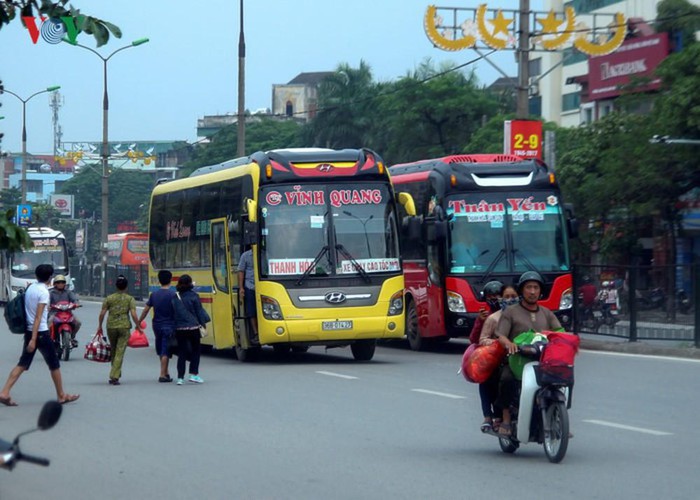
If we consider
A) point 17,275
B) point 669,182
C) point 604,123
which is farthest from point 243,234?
point 17,275

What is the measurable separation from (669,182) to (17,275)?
2505cm

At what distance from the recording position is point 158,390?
56.6 feet

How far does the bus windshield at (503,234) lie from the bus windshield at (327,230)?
7.14 feet

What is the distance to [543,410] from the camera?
1014 centimetres

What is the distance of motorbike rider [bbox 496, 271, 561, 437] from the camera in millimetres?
10336

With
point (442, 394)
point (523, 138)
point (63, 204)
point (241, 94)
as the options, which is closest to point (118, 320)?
point (442, 394)

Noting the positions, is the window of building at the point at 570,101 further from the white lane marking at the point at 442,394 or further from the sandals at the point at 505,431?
the sandals at the point at 505,431

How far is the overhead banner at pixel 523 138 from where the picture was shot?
28.8 m

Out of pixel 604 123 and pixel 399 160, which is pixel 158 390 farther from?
pixel 399 160

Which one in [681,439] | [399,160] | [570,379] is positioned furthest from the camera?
[399,160]

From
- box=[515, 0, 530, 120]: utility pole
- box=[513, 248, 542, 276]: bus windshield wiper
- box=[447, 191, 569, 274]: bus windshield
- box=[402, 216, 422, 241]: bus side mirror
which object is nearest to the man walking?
box=[402, 216, 422, 241]: bus side mirror

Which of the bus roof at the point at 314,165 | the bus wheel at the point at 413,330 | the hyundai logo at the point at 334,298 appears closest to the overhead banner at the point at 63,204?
the bus wheel at the point at 413,330

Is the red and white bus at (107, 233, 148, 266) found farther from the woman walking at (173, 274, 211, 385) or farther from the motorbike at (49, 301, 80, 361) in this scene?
the woman walking at (173, 274, 211, 385)

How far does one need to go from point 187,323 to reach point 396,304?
4.33 meters
